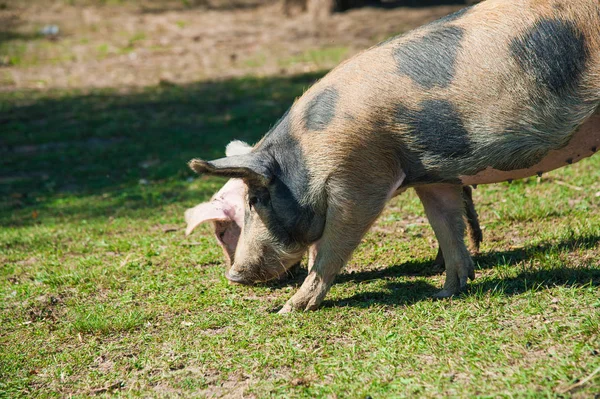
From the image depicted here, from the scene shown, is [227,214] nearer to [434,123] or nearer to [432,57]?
[434,123]

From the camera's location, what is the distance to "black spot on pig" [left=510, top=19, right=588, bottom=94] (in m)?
5.07

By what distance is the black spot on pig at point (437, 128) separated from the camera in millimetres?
5145

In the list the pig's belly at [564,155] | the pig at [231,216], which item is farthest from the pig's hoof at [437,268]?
the pig's belly at [564,155]

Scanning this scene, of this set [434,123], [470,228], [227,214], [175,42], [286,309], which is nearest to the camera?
[434,123]

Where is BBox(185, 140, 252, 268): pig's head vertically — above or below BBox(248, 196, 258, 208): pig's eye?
below

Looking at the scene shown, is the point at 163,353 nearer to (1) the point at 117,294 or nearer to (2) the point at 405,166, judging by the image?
(1) the point at 117,294

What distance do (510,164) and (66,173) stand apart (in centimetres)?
679

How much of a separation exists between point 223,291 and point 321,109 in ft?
5.47

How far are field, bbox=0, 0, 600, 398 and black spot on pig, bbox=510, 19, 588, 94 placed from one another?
1.33 m

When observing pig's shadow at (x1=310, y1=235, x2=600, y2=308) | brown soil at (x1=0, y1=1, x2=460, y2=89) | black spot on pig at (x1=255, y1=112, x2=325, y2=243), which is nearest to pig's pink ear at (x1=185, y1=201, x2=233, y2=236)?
black spot on pig at (x1=255, y1=112, x2=325, y2=243)

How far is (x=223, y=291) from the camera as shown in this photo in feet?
20.0

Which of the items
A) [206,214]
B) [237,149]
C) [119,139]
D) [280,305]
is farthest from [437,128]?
[119,139]

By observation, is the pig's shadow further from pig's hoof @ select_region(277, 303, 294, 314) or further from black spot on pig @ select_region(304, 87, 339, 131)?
black spot on pig @ select_region(304, 87, 339, 131)

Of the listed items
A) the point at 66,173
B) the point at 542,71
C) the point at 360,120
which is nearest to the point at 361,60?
the point at 360,120
